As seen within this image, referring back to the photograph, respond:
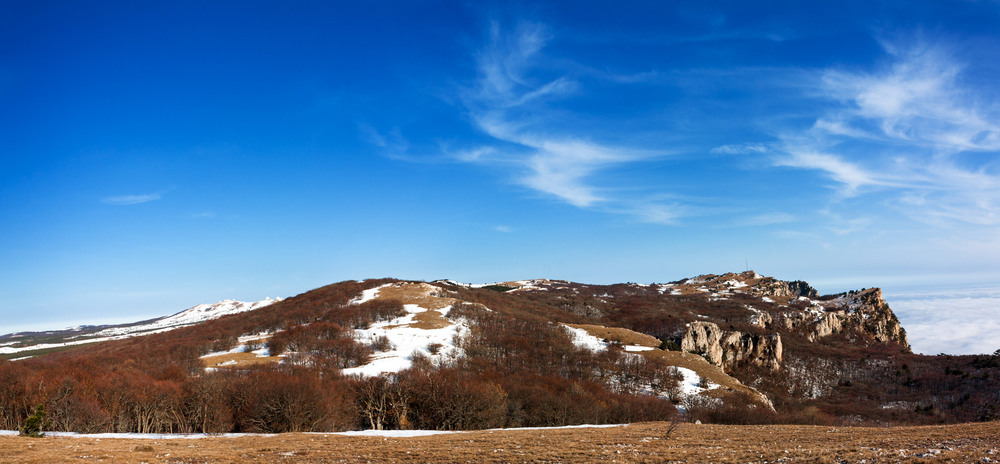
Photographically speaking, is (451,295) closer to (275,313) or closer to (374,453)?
(275,313)

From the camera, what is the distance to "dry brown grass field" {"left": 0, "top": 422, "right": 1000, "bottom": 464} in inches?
969

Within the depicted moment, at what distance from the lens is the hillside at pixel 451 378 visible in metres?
64.3

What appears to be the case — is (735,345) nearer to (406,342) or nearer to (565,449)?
(406,342)

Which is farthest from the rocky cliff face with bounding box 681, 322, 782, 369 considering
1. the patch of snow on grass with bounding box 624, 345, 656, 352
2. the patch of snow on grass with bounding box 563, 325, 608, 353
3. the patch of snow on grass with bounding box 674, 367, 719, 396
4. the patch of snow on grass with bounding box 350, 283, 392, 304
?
the patch of snow on grass with bounding box 350, 283, 392, 304

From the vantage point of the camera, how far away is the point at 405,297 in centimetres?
17825

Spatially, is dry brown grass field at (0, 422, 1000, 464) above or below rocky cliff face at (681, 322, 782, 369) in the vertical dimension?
above

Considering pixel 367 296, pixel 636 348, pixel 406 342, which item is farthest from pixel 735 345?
pixel 367 296

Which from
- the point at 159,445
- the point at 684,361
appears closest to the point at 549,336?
the point at 684,361

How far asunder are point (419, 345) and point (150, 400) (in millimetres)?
63475

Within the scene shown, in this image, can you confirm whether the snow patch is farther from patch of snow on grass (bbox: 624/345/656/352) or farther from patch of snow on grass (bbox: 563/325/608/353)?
patch of snow on grass (bbox: 563/325/608/353)

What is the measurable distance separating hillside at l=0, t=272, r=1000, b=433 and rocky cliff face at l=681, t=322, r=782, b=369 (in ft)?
1.60

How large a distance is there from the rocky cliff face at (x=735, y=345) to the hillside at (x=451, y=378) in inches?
19.2

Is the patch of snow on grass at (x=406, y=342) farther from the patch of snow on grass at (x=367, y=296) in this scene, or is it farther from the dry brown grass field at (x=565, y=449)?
the dry brown grass field at (x=565, y=449)

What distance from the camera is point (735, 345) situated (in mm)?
180125
